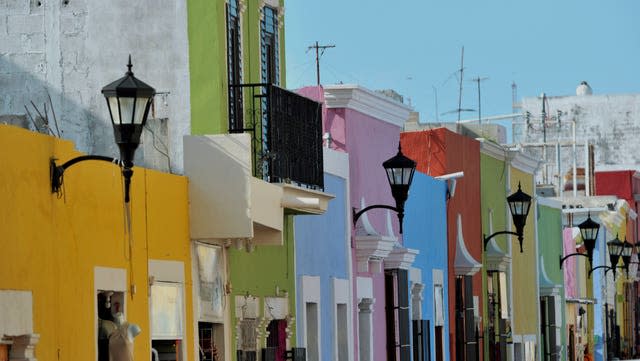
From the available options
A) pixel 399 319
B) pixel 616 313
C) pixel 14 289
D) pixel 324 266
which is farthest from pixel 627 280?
pixel 14 289

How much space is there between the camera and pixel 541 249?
139ft

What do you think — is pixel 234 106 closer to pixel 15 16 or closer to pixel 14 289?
pixel 15 16

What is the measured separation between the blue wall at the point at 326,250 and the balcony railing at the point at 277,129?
2.27 m

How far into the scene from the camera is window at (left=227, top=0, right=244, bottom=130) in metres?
20.5

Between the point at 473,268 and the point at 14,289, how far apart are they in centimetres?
1932

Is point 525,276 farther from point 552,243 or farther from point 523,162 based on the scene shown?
point 552,243

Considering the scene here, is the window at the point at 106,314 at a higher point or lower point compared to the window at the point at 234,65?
lower

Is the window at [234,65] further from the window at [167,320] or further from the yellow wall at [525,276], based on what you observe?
the yellow wall at [525,276]

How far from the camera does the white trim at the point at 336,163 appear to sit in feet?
83.3

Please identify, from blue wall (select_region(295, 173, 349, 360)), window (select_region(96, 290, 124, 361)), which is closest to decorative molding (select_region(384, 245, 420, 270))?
blue wall (select_region(295, 173, 349, 360))

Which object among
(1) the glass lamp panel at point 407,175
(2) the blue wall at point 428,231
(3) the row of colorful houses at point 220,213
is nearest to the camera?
(3) the row of colorful houses at point 220,213

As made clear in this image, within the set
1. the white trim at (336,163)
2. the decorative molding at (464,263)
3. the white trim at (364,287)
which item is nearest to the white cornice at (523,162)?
the decorative molding at (464,263)

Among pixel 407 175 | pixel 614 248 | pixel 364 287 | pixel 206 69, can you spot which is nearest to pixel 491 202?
pixel 614 248

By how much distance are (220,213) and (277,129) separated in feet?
6.58
